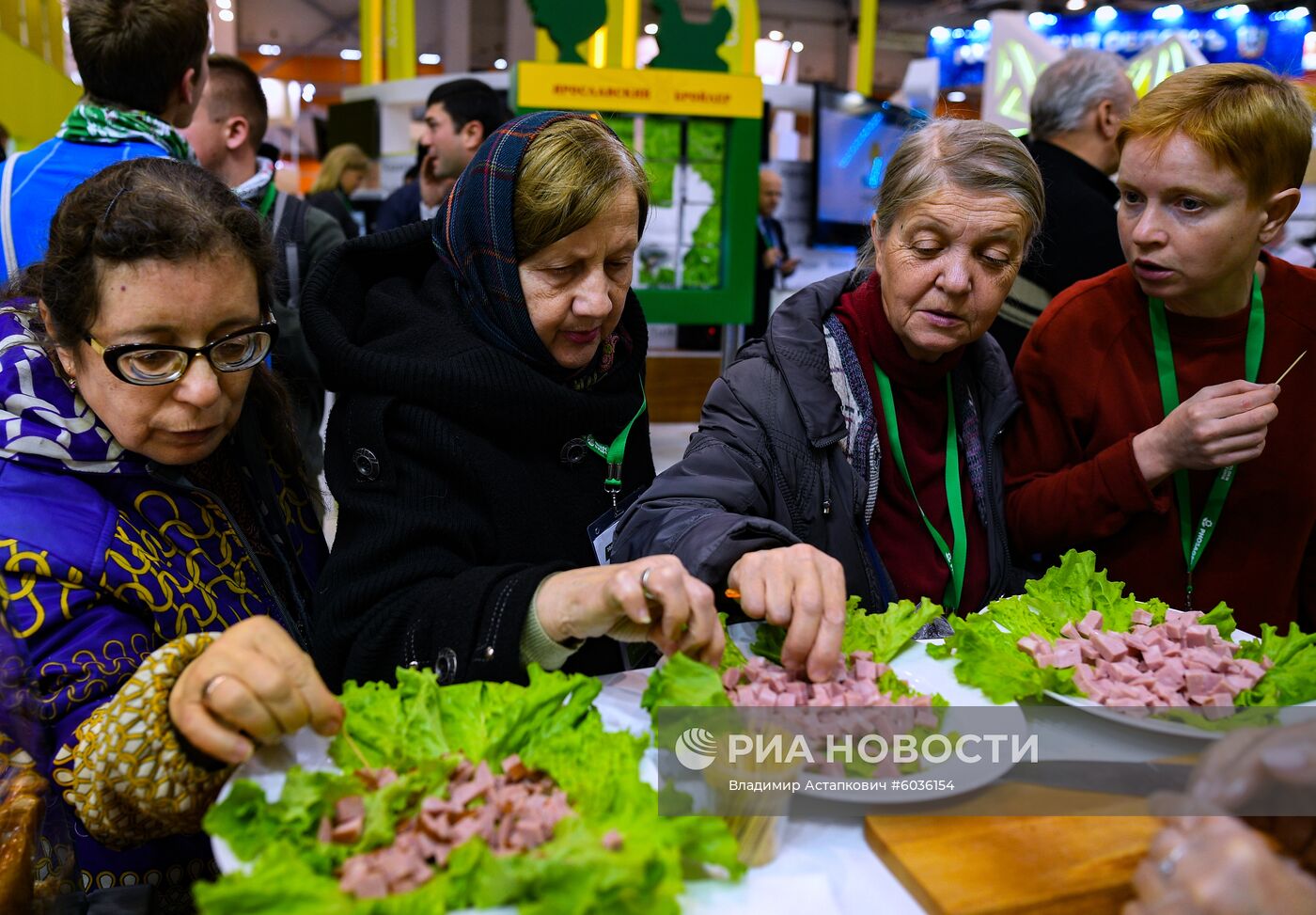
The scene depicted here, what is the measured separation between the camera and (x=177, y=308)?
1536mm

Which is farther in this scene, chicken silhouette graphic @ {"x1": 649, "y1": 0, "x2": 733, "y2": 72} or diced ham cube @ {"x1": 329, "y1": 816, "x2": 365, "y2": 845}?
chicken silhouette graphic @ {"x1": 649, "y1": 0, "x2": 733, "y2": 72}

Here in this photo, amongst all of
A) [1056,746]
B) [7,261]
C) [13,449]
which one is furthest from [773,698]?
[7,261]

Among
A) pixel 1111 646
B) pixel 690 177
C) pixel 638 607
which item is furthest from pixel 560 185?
pixel 690 177

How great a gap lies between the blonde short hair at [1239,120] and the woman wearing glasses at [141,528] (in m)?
1.78

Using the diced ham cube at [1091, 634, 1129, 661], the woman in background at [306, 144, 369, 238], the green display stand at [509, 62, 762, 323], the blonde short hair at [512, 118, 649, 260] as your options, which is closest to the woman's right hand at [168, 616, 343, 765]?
the blonde short hair at [512, 118, 649, 260]

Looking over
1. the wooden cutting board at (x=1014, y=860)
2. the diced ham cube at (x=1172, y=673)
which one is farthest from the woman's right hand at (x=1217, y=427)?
the wooden cutting board at (x=1014, y=860)

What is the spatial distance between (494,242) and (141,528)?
73cm

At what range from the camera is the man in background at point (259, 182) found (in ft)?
10.9

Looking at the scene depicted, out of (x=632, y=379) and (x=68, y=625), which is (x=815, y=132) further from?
(x=68, y=625)

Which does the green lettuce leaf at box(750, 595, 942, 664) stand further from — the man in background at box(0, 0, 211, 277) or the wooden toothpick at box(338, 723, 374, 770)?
the man in background at box(0, 0, 211, 277)

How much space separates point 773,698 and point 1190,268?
4.67ft

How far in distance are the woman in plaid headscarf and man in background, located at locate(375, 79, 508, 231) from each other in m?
3.20

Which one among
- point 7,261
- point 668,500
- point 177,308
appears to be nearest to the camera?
point 177,308

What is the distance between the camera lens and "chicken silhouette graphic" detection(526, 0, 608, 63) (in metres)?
5.33
